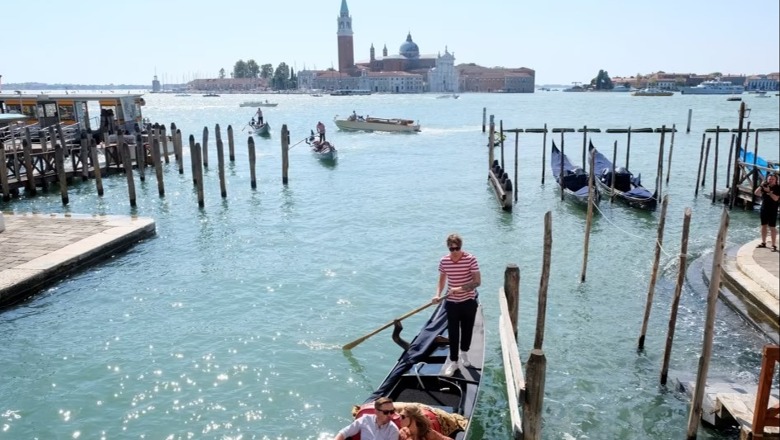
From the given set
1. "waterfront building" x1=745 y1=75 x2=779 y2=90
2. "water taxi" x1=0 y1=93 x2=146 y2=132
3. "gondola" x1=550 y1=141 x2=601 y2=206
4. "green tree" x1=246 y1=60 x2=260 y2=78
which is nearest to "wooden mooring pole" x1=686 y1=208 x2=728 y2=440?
"gondola" x1=550 y1=141 x2=601 y2=206

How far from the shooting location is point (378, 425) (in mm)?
4418

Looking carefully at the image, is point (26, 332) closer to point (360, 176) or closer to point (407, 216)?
point (407, 216)

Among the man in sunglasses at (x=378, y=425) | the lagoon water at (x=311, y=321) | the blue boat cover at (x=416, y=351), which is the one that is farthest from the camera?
the lagoon water at (x=311, y=321)

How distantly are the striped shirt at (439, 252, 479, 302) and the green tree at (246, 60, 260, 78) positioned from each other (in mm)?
183164

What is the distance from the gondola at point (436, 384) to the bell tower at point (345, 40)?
15005 cm

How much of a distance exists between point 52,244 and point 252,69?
177020mm

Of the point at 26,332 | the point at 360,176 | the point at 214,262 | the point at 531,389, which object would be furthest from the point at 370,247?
the point at 360,176

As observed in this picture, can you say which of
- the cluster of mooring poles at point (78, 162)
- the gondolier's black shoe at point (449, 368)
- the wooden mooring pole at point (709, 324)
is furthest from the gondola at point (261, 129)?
the wooden mooring pole at point (709, 324)

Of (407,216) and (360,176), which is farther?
(360,176)

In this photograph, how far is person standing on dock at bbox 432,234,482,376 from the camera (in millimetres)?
5895

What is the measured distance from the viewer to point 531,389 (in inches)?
179

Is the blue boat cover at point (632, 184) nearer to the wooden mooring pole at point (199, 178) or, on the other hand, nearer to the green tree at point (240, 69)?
the wooden mooring pole at point (199, 178)

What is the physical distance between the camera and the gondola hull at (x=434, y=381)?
5484 mm

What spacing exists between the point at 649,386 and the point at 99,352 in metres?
6.64
